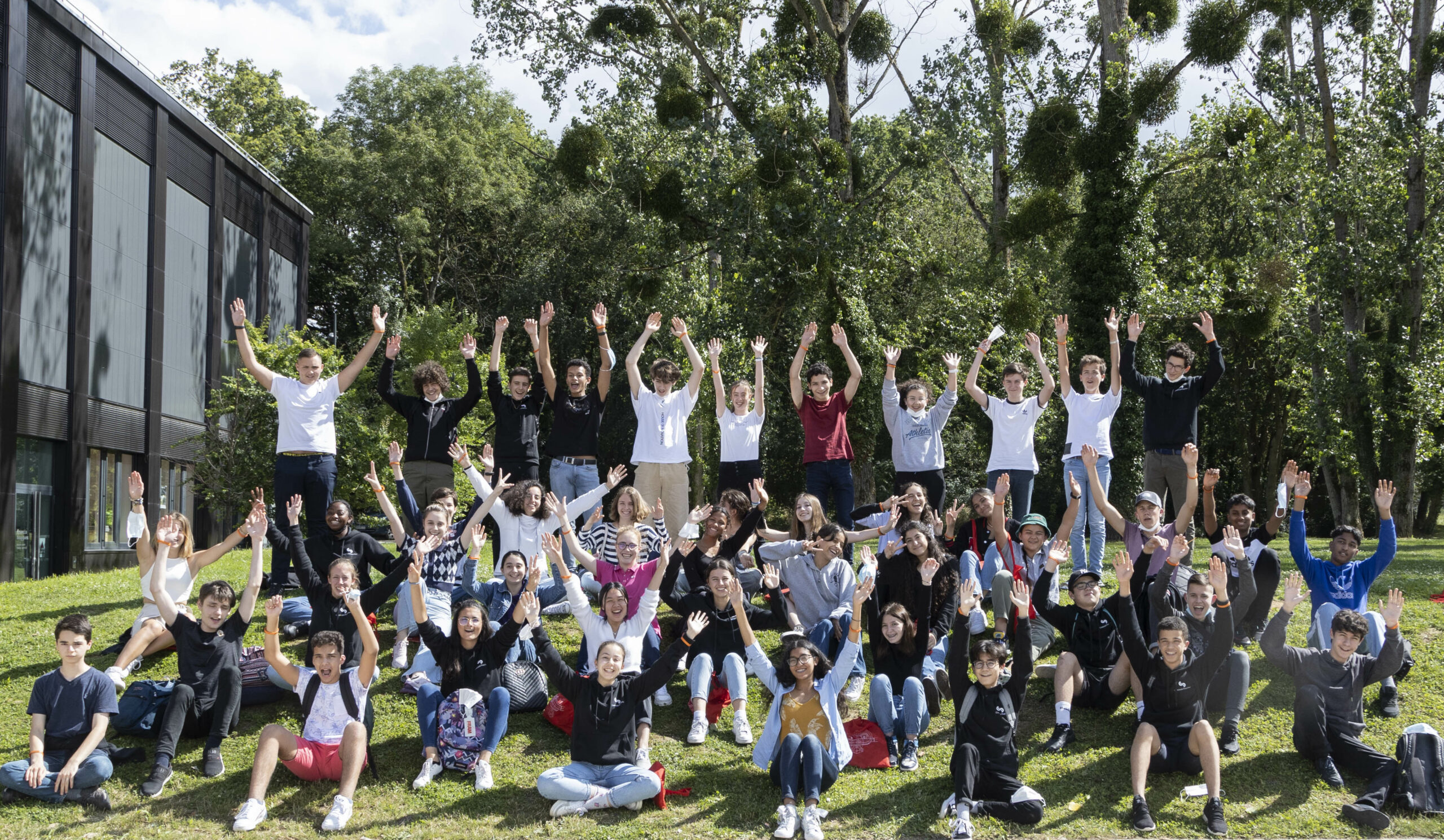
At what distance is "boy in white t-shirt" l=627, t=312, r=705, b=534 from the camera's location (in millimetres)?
10180

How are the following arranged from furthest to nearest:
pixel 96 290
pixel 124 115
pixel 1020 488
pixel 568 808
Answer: pixel 124 115 → pixel 96 290 → pixel 1020 488 → pixel 568 808

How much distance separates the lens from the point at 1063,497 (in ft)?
84.0

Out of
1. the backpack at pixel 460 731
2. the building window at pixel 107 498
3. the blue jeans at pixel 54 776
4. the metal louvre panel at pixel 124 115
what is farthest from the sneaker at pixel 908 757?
the metal louvre panel at pixel 124 115

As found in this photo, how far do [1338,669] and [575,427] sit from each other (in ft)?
21.5

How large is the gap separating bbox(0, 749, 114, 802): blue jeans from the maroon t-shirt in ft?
20.8

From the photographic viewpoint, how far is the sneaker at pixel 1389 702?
8.30 meters

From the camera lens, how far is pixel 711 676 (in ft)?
27.0

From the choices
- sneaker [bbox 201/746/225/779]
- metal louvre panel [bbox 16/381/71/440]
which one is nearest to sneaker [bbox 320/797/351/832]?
sneaker [bbox 201/746/225/779]

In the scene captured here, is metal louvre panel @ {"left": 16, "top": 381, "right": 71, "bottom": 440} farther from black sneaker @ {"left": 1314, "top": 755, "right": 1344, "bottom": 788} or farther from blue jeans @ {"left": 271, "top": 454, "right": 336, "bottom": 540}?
black sneaker @ {"left": 1314, "top": 755, "right": 1344, "bottom": 788}

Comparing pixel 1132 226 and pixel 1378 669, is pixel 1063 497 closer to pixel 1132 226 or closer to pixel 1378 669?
pixel 1132 226

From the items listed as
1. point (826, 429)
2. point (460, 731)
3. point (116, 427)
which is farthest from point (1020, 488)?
point (116, 427)

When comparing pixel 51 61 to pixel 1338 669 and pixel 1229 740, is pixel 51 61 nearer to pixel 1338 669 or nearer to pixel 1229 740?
pixel 1229 740

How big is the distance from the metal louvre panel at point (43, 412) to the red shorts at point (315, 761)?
1639 centimetres

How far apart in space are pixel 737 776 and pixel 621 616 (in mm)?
1386
